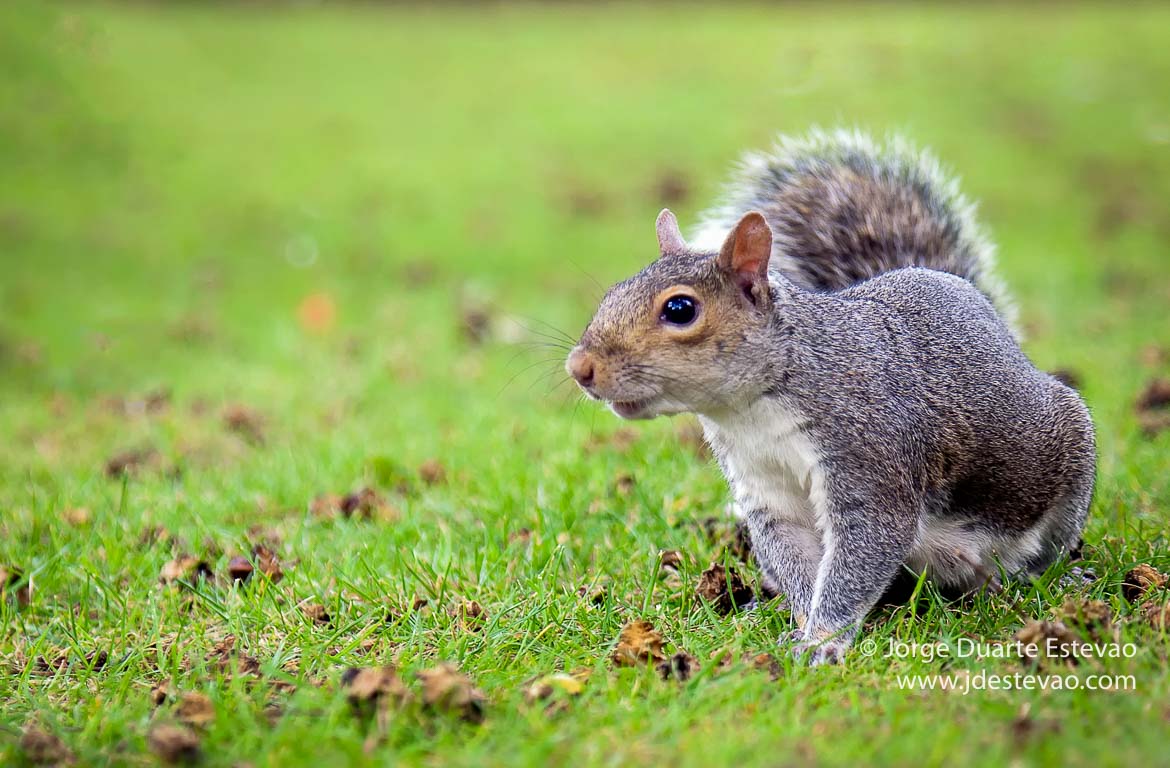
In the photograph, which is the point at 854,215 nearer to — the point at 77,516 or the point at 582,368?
the point at 582,368

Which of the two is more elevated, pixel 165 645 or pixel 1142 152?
pixel 1142 152

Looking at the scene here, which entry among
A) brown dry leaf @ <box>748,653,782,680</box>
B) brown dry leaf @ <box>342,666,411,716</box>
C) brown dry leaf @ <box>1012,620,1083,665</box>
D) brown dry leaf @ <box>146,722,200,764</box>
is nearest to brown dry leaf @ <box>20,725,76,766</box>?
brown dry leaf @ <box>146,722,200,764</box>

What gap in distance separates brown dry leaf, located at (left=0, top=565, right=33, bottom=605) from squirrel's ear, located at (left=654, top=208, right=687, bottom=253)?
1829 millimetres

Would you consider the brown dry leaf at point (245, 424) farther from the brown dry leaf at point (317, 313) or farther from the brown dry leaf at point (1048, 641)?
the brown dry leaf at point (1048, 641)

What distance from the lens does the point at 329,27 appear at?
46.4 ft

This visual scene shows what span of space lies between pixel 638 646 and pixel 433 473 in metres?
1.63

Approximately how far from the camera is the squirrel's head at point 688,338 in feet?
7.41

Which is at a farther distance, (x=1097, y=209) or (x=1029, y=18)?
(x=1029, y=18)

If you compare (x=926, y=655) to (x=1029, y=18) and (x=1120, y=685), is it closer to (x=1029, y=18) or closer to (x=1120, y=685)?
(x=1120, y=685)

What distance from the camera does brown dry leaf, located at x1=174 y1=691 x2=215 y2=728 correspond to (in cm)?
202

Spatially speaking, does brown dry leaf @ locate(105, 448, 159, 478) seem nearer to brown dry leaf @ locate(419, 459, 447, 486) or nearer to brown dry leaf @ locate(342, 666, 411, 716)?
brown dry leaf @ locate(419, 459, 447, 486)

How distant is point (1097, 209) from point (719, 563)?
7371 millimetres

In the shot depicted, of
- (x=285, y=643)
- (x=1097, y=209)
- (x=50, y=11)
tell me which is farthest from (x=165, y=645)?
(x=50, y=11)

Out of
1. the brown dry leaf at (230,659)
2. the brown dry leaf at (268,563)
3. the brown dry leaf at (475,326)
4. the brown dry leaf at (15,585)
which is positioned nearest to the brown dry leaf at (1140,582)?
the brown dry leaf at (230,659)
